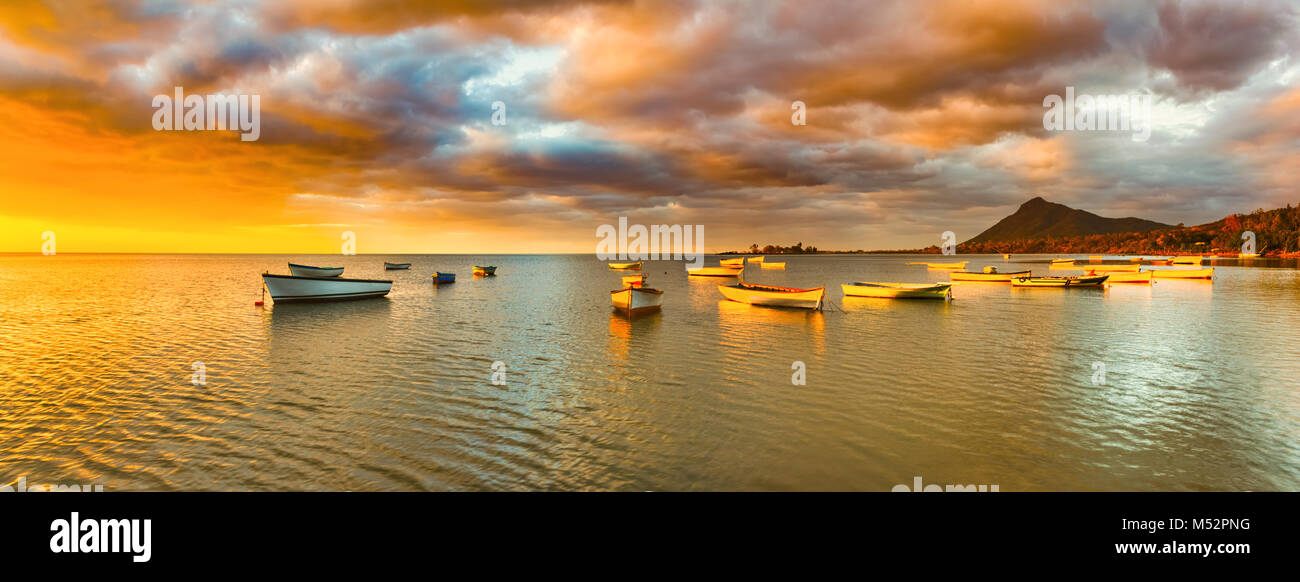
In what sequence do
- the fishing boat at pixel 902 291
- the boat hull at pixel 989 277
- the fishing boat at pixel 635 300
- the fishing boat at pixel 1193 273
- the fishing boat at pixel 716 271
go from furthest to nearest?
the fishing boat at pixel 716 271
the fishing boat at pixel 1193 273
the boat hull at pixel 989 277
the fishing boat at pixel 902 291
the fishing boat at pixel 635 300

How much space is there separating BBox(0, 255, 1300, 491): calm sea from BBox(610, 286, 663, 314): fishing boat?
6.73 meters

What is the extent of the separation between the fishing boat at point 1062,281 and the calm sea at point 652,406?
31204 mm

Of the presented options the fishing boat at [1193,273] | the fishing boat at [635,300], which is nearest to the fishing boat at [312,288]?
the fishing boat at [635,300]

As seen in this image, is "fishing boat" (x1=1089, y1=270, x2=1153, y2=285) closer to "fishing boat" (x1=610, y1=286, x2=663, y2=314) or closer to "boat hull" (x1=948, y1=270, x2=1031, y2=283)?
"boat hull" (x1=948, y1=270, x2=1031, y2=283)

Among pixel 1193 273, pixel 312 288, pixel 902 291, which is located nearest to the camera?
pixel 312 288

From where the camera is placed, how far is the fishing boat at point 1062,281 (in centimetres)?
6384

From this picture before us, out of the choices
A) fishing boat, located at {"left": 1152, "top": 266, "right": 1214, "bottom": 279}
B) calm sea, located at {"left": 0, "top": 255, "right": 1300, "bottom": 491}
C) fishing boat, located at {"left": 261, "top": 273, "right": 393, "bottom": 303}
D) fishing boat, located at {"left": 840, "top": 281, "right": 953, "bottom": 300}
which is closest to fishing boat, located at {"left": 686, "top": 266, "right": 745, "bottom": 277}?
fishing boat, located at {"left": 840, "top": 281, "right": 953, "bottom": 300}

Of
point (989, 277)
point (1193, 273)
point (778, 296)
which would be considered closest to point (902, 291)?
point (778, 296)

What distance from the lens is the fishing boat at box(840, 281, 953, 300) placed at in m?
50.4

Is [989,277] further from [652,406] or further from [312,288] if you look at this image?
[312,288]

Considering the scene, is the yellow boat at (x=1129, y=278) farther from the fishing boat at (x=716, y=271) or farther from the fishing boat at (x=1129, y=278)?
the fishing boat at (x=716, y=271)

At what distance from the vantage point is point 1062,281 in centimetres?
6394

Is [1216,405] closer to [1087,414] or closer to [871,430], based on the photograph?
A: [1087,414]

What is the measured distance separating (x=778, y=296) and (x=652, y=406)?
30.2 m
